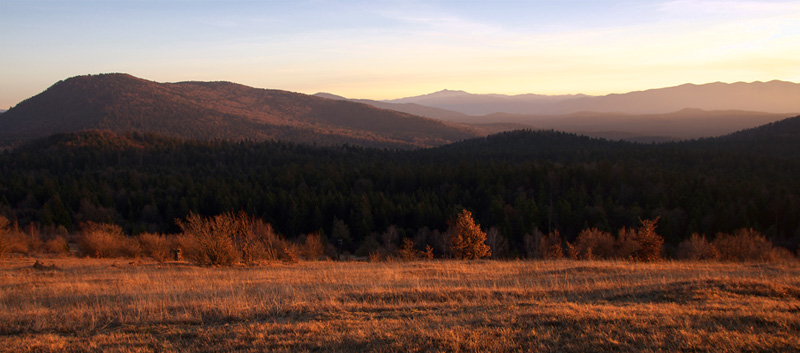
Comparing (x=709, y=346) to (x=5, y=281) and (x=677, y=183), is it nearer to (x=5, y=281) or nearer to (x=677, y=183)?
(x=5, y=281)

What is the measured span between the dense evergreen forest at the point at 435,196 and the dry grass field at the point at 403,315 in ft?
93.3

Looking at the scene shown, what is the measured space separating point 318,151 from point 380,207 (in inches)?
2592


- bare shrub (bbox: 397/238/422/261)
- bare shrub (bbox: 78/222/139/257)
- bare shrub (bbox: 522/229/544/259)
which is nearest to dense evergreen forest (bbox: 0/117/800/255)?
bare shrub (bbox: 522/229/544/259)

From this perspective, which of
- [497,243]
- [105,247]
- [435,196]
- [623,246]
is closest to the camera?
[105,247]

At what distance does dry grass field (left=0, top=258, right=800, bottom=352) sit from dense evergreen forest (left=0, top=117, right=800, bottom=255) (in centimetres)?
2844

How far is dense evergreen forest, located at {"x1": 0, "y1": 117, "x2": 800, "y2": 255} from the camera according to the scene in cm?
4650

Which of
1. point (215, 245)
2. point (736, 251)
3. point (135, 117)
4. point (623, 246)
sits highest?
point (135, 117)

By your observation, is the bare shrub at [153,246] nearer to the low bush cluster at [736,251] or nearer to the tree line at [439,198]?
the tree line at [439,198]

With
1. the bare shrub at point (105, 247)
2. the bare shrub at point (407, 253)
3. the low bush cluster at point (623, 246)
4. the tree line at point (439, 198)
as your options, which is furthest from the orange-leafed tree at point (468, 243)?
the bare shrub at point (105, 247)

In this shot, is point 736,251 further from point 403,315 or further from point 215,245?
point 215,245

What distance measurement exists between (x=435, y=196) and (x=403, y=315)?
49200mm

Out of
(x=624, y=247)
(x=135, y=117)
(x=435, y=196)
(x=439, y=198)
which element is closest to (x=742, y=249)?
(x=624, y=247)

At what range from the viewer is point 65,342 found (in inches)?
267

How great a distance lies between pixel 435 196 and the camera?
5725 centimetres
